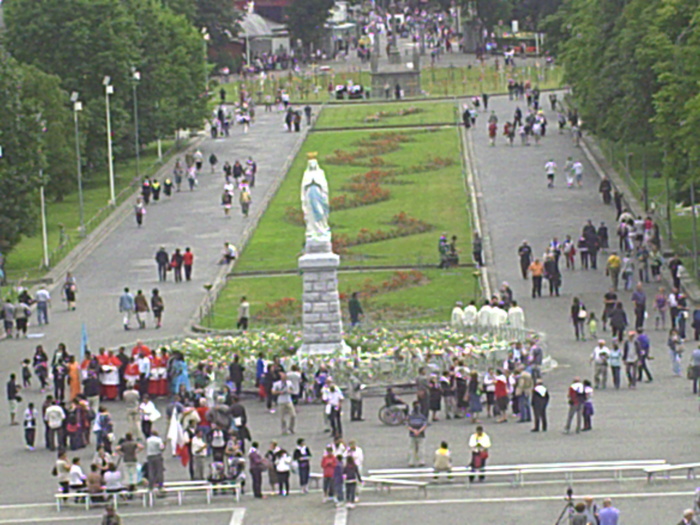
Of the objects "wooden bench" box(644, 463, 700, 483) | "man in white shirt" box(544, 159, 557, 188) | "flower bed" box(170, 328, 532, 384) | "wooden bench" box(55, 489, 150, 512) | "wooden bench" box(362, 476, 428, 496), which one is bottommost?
"wooden bench" box(55, 489, 150, 512)

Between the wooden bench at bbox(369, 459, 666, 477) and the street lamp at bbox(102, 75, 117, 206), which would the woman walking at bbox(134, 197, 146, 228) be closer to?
the street lamp at bbox(102, 75, 117, 206)

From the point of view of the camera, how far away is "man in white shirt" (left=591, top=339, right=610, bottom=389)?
48.8 m

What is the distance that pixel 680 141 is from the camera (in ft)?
212

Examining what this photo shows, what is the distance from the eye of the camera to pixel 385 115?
114m

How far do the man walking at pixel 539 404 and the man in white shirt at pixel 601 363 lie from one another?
4.10 m

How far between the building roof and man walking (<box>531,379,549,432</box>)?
114 m

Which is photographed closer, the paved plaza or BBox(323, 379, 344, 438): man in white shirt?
the paved plaza

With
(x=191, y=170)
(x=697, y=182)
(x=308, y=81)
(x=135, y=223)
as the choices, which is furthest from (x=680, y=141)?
(x=308, y=81)

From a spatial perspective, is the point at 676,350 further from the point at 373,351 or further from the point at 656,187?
the point at 656,187

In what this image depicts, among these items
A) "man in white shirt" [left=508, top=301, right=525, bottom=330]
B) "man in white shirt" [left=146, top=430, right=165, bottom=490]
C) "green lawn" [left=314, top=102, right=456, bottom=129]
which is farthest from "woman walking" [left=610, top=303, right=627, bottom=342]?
"green lawn" [left=314, top=102, right=456, bottom=129]

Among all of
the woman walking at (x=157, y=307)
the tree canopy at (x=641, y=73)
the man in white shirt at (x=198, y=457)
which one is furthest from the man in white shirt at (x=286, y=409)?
the tree canopy at (x=641, y=73)

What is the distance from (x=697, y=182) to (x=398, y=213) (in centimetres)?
2060

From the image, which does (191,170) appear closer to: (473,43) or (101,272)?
(101,272)

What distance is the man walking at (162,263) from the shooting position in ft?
227
